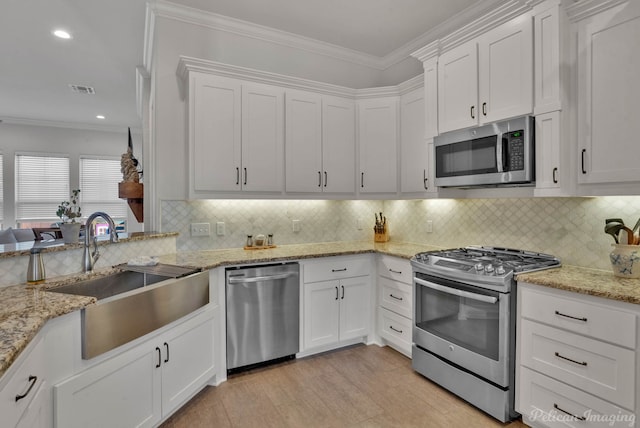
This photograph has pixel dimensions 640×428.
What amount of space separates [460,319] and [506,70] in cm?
172

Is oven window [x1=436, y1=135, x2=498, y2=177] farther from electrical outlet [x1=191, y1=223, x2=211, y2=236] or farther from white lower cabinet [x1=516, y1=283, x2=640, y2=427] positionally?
electrical outlet [x1=191, y1=223, x2=211, y2=236]

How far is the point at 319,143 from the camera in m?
3.28

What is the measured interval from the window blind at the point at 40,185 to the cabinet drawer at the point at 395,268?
7.31m

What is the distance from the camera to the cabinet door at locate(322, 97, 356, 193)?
331cm

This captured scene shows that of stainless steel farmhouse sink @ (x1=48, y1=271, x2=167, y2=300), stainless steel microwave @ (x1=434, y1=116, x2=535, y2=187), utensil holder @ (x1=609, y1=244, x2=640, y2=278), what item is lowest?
stainless steel farmhouse sink @ (x1=48, y1=271, x2=167, y2=300)

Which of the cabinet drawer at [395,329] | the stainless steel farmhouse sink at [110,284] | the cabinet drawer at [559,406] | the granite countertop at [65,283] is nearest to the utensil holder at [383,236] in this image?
the granite countertop at [65,283]

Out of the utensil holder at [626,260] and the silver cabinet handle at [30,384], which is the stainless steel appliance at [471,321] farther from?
the silver cabinet handle at [30,384]

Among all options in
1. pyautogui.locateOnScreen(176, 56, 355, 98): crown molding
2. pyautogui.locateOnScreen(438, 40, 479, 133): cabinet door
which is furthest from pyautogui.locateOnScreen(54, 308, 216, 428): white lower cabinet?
pyautogui.locateOnScreen(438, 40, 479, 133): cabinet door

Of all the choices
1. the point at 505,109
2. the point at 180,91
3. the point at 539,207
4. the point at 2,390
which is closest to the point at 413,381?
the point at 539,207

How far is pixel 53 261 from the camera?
77.5 inches

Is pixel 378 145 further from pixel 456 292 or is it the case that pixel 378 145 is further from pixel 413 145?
pixel 456 292

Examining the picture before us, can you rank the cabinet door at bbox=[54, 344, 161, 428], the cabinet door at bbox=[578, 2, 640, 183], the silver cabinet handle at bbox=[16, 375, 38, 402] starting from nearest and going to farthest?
1. the silver cabinet handle at bbox=[16, 375, 38, 402]
2. the cabinet door at bbox=[54, 344, 161, 428]
3. the cabinet door at bbox=[578, 2, 640, 183]

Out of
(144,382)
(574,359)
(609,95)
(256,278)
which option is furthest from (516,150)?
(144,382)

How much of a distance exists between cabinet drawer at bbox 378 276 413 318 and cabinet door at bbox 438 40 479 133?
1.35 metres
